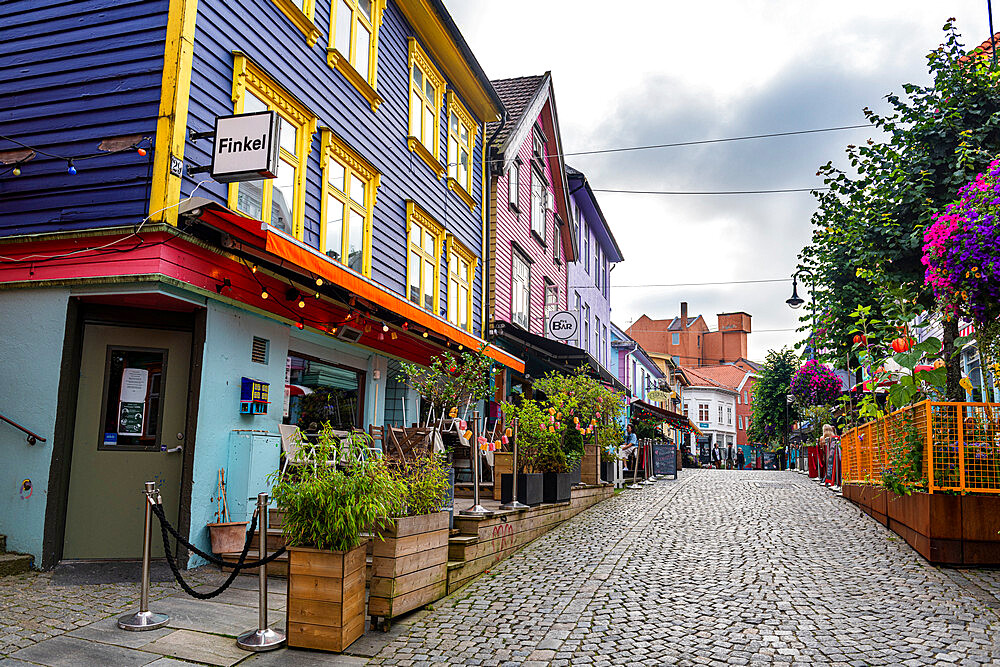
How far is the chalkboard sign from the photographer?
23.1 meters

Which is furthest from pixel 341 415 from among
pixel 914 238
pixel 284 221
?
pixel 914 238

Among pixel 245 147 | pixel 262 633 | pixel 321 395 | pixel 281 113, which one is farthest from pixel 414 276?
→ pixel 262 633

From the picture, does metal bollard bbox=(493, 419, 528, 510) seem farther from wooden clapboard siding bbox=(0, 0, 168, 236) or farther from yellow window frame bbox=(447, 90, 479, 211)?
yellow window frame bbox=(447, 90, 479, 211)

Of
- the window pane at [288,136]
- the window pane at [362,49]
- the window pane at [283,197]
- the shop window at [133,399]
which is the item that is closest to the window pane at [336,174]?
the window pane at [288,136]

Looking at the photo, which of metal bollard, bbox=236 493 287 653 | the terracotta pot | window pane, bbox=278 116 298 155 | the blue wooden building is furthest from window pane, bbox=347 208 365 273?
metal bollard, bbox=236 493 287 653

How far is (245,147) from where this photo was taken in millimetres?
7449

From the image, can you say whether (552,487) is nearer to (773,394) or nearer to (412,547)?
(412,547)

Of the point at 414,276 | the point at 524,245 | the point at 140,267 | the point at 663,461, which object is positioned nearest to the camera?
the point at 140,267

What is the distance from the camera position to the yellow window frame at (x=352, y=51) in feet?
35.1

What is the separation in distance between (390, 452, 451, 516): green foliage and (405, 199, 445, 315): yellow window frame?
635 cm

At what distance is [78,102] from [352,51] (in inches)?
170

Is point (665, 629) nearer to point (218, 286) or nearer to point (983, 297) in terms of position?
point (983, 297)

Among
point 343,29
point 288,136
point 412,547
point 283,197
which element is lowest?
point 412,547

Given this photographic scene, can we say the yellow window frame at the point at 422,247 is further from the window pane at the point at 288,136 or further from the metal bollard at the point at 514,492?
the metal bollard at the point at 514,492
